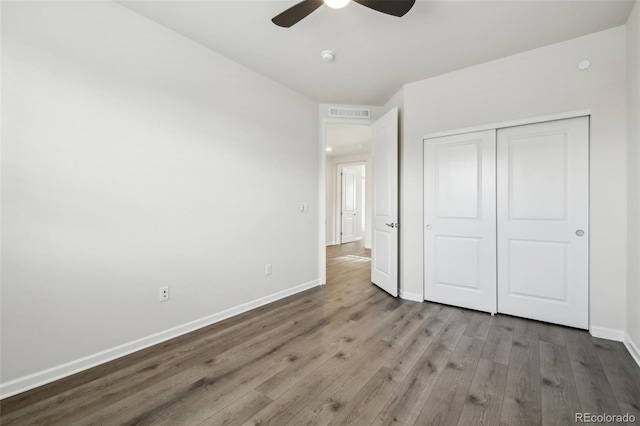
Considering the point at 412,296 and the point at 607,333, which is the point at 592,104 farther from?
the point at 412,296

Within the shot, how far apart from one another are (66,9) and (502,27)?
3.22 m

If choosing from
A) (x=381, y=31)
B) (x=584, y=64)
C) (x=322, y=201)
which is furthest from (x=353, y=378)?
(x=584, y=64)

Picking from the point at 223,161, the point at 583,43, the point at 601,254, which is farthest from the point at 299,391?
the point at 583,43

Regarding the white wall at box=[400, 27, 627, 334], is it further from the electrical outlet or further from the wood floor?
the electrical outlet

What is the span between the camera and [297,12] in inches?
71.3

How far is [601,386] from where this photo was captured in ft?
5.57

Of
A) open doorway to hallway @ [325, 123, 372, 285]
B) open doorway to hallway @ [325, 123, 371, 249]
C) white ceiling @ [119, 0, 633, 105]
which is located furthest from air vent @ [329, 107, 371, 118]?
open doorway to hallway @ [325, 123, 371, 249]

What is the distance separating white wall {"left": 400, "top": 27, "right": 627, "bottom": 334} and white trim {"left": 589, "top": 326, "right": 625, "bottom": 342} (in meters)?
0.02

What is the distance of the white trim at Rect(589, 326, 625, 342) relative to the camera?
89.4 inches

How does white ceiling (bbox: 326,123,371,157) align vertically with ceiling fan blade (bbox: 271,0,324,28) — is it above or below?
above

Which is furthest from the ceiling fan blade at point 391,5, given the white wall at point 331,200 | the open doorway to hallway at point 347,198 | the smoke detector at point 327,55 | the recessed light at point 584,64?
the white wall at point 331,200

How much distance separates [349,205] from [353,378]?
6754mm

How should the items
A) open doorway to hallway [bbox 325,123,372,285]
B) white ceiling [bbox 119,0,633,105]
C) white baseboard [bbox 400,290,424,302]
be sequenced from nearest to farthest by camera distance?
1. white ceiling [bbox 119,0,633,105]
2. white baseboard [bbox 400,290,424,302]
3. open doorway to hallway [bbox 325,123,372,285]

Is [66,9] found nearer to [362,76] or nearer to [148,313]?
[148,313]
